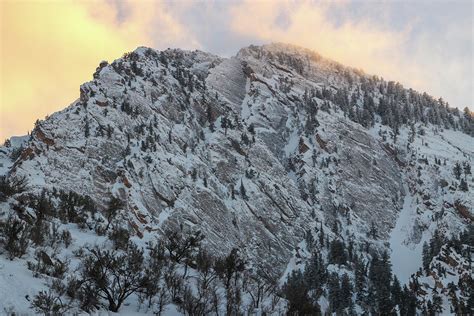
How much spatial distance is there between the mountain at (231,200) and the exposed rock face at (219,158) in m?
0.46

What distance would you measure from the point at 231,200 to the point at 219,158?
50.4 ft

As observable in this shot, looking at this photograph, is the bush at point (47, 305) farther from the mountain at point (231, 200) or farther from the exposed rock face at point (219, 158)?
the exposed rock face at point (219, 158)

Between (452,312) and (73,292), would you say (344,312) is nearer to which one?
(452,312)

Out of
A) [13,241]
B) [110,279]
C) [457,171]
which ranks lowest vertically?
[110,279]

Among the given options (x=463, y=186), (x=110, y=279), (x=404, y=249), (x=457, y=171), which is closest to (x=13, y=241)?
(x=110, y=279)

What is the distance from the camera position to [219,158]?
395 feet

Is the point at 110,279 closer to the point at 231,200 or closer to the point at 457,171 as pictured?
the point at 231,200

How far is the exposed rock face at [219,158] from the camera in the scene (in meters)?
88.1

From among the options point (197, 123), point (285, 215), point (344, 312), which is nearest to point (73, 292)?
point (344, 312)

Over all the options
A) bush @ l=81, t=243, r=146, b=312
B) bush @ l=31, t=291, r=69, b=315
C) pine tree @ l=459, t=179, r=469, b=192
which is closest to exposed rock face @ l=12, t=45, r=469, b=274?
pine tree @ l=459, t=179, r=469, b=192

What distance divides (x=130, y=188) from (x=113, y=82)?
3906cm

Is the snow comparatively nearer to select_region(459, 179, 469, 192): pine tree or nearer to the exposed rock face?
the exposed rock face

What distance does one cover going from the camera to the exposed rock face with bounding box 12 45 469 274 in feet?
289

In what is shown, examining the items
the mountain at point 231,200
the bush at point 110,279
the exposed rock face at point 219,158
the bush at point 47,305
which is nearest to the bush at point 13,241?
the mountain at point 231,200
